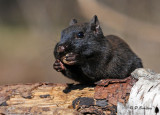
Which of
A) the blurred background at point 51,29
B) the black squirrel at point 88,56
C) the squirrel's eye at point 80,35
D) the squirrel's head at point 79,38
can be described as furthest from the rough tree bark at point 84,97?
the blurred background at point 51,29

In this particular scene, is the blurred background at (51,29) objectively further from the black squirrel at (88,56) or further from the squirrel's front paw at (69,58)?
the squirrel's front paw at (69,58)

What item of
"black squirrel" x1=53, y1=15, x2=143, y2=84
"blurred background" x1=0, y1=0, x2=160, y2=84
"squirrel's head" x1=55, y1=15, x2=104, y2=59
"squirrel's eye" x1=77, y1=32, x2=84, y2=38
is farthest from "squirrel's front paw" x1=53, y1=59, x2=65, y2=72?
"blurred background" x1=0, y1=0, x2=160, y2=84

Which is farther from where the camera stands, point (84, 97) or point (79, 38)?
point (79, 38)

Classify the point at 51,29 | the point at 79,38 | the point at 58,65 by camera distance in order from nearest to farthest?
the point at 58,65
the point at 79,38
the point at 51,29

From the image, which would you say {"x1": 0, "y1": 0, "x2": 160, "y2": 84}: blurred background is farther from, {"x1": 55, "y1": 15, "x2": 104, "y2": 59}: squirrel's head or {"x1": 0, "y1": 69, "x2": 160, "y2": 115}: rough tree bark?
{"x1": 0, "y1": 69, "x2": 160, "y2": 115}: rough tree bark

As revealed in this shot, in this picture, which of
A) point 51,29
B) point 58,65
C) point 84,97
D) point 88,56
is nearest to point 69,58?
point 58,65

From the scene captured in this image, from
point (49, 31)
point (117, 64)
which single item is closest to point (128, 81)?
point (117, 64)

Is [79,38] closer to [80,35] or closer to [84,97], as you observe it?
[80,35]
